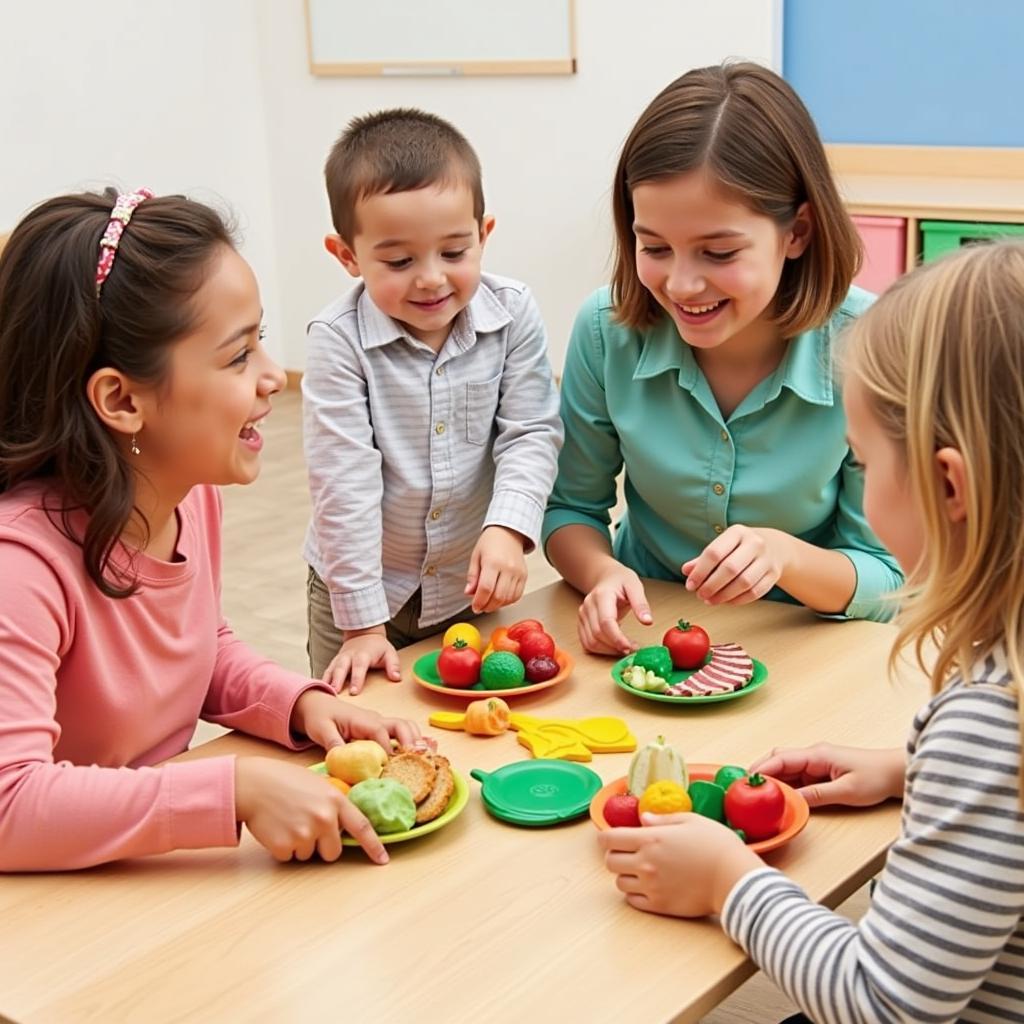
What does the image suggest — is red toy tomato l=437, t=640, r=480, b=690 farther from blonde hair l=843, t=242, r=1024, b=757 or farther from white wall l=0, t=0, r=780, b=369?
white wall l=0, t=0, r=780, b=369

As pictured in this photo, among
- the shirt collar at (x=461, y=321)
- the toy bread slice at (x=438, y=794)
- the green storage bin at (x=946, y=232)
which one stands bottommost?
the green storage bin at (x=946, y=232)

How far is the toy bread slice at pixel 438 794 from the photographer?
121 centimetres

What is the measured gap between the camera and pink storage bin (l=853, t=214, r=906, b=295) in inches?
169

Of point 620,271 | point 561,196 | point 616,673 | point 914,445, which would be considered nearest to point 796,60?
point 561,196

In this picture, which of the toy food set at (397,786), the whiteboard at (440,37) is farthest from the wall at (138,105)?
the toy food set at (397,786)

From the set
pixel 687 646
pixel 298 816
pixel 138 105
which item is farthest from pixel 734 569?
pixel 138 105

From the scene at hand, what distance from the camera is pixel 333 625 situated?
6.42 ft

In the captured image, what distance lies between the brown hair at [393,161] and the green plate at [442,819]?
0.75m

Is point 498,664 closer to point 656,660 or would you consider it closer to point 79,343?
point 656,660

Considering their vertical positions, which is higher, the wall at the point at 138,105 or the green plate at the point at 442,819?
the wall at the point at 138,105

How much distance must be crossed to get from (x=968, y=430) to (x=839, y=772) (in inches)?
16.0

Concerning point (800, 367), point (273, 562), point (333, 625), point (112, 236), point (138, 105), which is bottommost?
point (273, 562)

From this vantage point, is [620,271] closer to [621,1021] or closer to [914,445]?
[914,445]

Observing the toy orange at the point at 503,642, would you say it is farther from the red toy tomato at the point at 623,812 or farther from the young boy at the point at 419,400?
the red toy tomato at the point at 623,812
